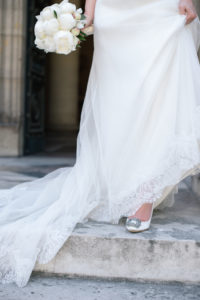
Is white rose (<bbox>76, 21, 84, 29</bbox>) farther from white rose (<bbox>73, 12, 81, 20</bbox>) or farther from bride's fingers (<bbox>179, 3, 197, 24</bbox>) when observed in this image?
bride's fingers (<bbox>179, 3, 197, 24</bbox>)

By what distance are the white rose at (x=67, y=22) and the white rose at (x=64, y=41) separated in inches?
1.2

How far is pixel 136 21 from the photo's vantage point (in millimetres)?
1776

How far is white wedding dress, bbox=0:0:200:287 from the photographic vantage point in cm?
162

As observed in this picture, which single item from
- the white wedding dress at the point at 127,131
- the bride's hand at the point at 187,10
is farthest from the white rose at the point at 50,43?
the bride's hand at the point at 187,10

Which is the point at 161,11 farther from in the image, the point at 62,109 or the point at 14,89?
the point at 62,109

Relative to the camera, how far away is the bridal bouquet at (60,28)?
5.42 ft

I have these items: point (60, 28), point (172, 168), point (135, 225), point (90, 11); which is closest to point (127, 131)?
point (172, 168)

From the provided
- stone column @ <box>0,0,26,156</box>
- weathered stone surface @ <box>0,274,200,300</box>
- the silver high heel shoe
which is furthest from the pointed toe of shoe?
stone column @ <box>0,0,26,156</box>

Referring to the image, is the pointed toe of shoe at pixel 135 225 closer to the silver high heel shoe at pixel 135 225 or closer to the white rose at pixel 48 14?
the silver high heel shoe at pixel 135 225

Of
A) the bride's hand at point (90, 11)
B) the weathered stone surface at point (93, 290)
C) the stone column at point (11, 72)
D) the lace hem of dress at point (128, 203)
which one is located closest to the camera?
the weathered stone surface at point (93, 290)

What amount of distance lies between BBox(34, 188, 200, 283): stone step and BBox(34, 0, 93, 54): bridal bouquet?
792 mm

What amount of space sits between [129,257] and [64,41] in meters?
0.93

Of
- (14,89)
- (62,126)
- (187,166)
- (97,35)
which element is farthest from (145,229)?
(62,126)

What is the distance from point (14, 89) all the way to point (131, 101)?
3322mm
